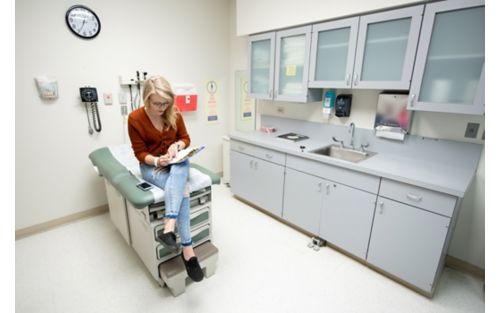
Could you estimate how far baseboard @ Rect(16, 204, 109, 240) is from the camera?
8.00ft

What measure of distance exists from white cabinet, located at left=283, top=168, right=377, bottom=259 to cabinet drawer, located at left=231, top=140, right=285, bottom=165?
163mm

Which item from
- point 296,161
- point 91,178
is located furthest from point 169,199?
point 91,178

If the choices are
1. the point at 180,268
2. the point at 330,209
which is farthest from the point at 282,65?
the point at 180,268

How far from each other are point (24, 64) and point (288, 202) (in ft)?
8.98

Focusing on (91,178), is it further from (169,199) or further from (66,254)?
(169,199)

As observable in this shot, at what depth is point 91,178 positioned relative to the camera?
2.76 metres

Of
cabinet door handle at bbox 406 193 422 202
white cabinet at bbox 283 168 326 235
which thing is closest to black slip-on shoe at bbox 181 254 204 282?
white cabinet at bbox 283 168 326 235

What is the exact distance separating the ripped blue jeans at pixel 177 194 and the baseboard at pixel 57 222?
1541 millimetres

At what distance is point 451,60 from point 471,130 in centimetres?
57

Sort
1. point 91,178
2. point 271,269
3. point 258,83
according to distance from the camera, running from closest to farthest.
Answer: point 271,269, point 91,178, point 258,83

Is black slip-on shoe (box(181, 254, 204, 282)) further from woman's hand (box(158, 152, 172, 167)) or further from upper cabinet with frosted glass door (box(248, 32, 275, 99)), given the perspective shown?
upper cabinet with frosted glass door (box(248, 32, 275, 99))

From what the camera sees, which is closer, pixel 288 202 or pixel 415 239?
pixel 415 239

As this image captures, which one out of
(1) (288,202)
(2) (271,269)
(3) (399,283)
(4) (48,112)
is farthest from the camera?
(1) (288,202)

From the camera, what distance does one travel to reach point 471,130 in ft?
6.11
